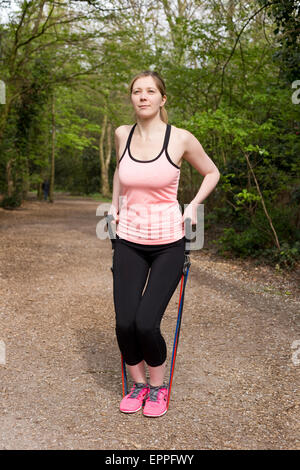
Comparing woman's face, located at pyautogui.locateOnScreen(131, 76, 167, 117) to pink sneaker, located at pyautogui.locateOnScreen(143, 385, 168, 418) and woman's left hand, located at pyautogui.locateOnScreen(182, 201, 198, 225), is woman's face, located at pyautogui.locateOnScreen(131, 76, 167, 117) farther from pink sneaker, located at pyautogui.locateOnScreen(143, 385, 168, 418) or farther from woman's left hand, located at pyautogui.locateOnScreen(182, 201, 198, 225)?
pink sneaker, located at pyautogui.locateOnScreen(143, 385, 168, 418)

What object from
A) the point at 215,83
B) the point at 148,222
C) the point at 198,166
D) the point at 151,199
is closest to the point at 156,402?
the point at 148,222

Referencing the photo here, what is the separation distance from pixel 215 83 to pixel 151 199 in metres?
8.38

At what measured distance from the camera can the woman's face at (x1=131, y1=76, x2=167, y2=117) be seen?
3010mm

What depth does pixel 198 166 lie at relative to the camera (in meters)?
3.14

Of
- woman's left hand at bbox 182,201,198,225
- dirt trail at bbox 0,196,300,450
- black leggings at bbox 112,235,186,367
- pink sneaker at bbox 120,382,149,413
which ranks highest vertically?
woman's left hand at bbox 182,201,198,225

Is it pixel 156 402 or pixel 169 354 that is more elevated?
pixel 156 402

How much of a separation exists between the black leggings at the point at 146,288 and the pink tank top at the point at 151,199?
0.23ft

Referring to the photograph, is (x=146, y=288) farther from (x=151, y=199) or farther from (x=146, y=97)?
(x=146, y=97)

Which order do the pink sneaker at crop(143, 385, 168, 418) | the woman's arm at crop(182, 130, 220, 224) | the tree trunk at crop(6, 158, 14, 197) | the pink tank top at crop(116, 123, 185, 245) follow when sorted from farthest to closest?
1. the tree trunk at crop(6, 158, 14, 197)
2. the pink sneaker at crop(143, 385, 168, 418)
3. the woman's arm at crop(182, 130, 220, 224)
4. the pink tank top at crop(116, 123, 185, 245)

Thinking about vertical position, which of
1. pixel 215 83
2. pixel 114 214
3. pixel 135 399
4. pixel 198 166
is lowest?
pixel 135 399

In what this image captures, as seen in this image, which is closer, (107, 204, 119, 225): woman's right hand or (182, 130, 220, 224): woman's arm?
(182, 130, 220, 224): woman's arm

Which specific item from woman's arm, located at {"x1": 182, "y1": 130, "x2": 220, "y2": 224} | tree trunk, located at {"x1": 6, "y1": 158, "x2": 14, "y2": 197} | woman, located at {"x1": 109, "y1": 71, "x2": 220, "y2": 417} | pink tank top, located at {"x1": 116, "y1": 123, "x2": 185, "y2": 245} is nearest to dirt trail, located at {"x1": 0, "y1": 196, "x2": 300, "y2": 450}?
woman, located at {"x1": 109, "y1": 71, "x2": 220, "y2": 417}

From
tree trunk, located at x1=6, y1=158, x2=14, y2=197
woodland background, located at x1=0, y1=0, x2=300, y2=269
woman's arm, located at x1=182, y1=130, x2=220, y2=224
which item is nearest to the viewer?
woman's arm, located at x1=182, y1=130, x2=220, y2=224

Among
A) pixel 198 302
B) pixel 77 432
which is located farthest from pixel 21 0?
pixel 77 432
